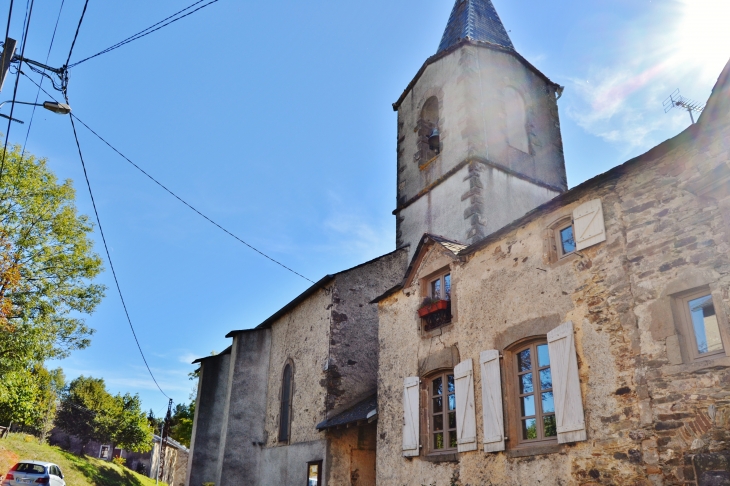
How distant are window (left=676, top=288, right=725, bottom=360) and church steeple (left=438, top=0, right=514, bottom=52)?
1244 centimetres

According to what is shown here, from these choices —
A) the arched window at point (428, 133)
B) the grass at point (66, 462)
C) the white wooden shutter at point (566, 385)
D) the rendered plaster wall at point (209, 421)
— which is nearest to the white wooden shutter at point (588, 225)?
the white wooden shutter at point (566, 385)

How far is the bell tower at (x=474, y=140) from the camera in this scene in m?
14.7

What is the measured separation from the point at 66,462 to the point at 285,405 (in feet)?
Answer: 64.8

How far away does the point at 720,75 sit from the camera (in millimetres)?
6641

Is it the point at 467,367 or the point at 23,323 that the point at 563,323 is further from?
the point at 23,323

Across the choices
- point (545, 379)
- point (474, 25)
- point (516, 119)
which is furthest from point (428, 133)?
point (545, 379)

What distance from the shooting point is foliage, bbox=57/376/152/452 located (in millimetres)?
42344

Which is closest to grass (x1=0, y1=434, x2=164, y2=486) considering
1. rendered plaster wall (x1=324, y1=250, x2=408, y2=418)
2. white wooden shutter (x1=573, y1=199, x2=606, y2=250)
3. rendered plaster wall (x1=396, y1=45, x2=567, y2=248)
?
rendered plaster wall (x1=324, y1=250, x2=408, y2=418)

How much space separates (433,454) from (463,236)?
6164 mm

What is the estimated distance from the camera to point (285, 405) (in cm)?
1591

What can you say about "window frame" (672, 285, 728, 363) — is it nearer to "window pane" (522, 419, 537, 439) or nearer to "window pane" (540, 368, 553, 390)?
"window pane" (540, 368, 553, 390)

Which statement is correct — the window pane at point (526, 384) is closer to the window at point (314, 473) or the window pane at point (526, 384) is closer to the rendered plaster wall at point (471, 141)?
the rendered plaster wall at point (471, 141)

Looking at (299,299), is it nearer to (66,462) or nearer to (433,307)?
(433,307)

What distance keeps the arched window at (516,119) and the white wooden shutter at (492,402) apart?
350 inches
